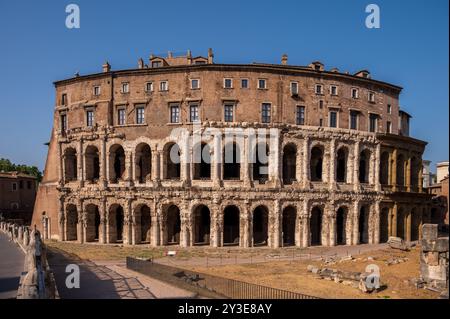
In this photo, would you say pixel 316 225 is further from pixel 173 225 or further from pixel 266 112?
pixel 173 225

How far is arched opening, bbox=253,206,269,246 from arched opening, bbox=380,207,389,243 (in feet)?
43.8

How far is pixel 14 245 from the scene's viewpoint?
27.4 meters

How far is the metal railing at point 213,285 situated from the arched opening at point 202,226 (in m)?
12.9

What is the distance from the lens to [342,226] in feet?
122

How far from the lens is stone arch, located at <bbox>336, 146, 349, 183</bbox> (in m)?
35.2

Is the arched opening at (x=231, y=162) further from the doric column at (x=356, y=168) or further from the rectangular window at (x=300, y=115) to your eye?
the doric column at (x=356, y=168)

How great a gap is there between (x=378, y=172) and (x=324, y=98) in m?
9.89

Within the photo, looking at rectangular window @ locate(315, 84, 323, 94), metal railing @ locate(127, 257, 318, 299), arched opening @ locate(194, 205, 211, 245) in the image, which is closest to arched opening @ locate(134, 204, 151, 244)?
arched opening @ locate(194, 205, 211, 245)

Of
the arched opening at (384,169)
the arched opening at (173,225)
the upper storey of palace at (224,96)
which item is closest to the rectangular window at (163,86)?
the upper storey of palace at (224,96)

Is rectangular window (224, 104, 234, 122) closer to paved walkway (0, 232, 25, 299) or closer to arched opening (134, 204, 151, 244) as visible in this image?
arched opening (134, 204, 151, 244)

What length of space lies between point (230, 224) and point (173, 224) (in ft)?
18.9

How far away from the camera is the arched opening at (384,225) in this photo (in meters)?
37.4

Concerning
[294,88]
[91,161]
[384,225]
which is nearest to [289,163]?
[294,88]
